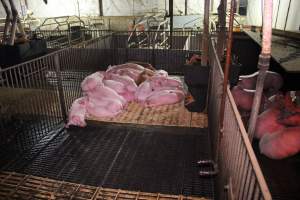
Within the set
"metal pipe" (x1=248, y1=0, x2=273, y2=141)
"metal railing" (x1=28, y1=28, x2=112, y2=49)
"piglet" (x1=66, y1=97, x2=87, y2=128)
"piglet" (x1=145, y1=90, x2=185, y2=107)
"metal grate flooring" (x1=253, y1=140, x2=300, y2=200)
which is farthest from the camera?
"metal railing" (x1=28, y1=28, x2=112, y2=49)

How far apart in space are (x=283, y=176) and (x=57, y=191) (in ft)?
7.56

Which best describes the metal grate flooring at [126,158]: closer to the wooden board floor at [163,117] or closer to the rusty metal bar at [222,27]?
the wooden board floor at [163,117]

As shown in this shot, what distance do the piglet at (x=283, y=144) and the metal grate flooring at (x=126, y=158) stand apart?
0.69 metres

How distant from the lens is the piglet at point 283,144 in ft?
9.08

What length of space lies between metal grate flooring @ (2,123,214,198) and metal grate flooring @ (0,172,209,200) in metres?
0.08

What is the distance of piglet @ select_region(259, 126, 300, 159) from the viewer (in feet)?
9.08

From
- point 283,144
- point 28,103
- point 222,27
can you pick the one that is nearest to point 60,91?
point 28,103

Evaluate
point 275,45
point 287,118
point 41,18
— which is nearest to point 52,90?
point 287,118

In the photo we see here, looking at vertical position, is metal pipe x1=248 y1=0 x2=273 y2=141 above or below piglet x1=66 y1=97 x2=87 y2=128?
above

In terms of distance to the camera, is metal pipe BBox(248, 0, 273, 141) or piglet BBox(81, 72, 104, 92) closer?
metal pipe BBox(248, 0, 273, 141)

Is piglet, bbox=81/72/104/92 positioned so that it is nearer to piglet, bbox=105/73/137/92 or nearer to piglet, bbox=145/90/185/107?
piglet, bbox=105/73/137/92

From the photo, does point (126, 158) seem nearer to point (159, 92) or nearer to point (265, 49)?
point (159, 92)

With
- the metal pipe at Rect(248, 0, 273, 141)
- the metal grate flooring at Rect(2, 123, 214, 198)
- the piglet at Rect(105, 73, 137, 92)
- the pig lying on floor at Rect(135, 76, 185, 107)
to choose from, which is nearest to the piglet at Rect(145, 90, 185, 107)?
the pig lying on floor at Rect(135, 76, 185, 107)

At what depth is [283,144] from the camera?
2.79 metres
